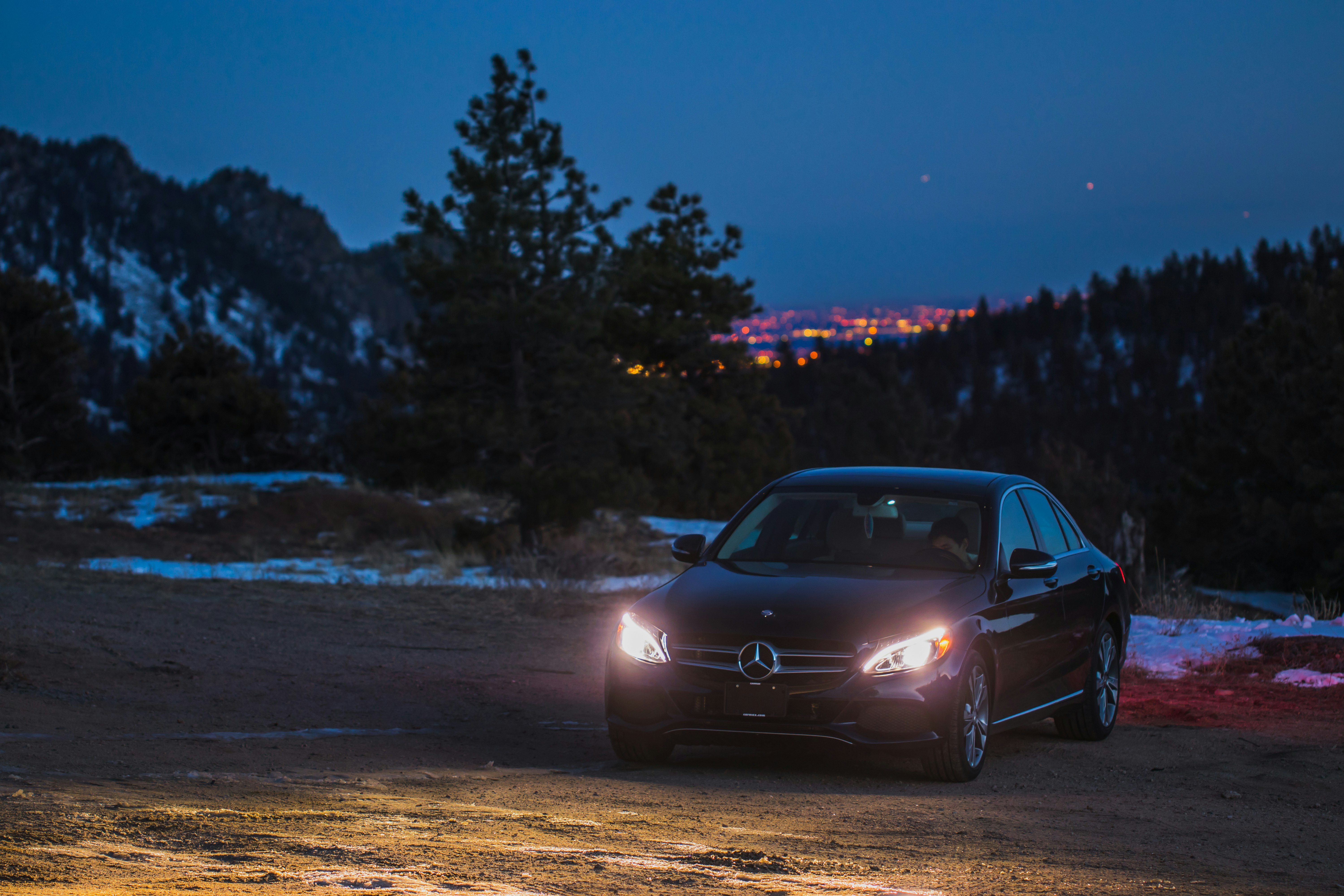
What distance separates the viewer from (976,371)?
446 ft

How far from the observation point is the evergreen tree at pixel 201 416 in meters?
36.2

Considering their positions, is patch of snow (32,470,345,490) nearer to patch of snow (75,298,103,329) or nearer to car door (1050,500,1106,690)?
car door (1050,500,1106,690)

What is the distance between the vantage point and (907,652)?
637 cm

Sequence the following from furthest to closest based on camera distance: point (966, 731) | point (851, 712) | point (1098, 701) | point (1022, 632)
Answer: point (1098, 701), point (1022, 632), point (966, 731), point (851, 712)

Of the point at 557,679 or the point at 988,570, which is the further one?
the point at 557,679

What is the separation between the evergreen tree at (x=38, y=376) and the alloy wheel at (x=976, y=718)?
103 ft

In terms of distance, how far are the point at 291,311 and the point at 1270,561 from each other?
573 feet

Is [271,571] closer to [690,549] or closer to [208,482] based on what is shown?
[208,482]

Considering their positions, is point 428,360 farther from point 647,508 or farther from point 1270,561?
point 1270,561

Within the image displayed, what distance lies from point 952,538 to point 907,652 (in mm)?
1233

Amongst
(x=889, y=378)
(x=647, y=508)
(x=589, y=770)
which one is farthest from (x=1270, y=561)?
(x=889, y=378)

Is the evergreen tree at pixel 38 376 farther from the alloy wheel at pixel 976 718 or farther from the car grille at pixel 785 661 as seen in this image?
the alloy wheel at pixel 976 718

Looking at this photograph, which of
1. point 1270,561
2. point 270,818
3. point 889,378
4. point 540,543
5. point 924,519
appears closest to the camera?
point 270,818

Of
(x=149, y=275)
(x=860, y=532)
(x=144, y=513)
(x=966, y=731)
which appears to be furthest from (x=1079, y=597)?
(x=149, y=275)
